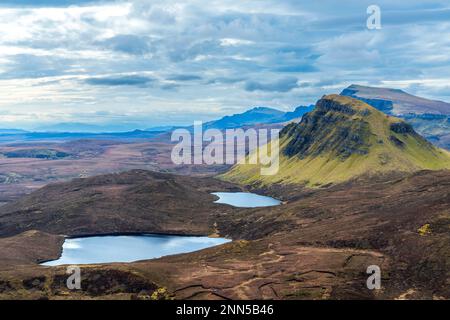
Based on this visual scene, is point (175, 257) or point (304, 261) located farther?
point (175, 257)

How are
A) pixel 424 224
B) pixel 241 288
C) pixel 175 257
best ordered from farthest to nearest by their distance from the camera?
1. pixel 175 257
2. pixel 424 224
3. pixel 241 288
